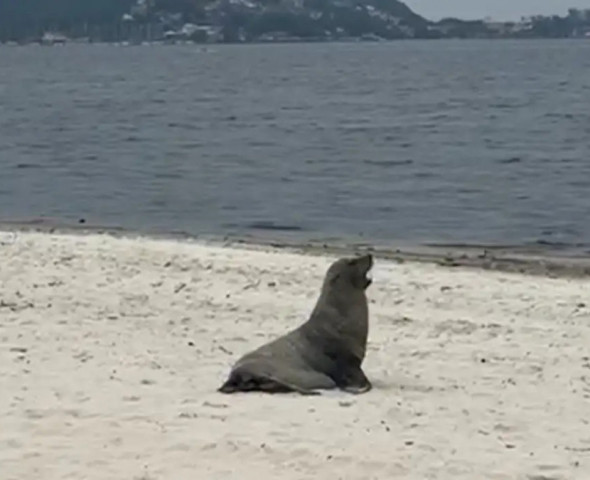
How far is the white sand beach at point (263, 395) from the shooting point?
8.27 metres

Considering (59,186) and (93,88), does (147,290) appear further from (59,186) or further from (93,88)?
(93,88)

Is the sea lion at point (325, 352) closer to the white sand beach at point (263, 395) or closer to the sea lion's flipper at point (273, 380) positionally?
the sea lion's flipper at point (273, 380)

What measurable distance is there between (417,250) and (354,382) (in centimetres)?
1120

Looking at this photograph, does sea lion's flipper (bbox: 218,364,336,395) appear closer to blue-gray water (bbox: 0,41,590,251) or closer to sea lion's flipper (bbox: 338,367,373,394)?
sea lion's flipper (bbox: 338,367,373,394)

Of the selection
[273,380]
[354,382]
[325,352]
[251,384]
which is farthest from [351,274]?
[251,384]

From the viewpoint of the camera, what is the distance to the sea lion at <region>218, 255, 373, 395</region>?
9961mm

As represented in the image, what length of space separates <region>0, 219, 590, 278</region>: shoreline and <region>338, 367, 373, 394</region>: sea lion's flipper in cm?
783

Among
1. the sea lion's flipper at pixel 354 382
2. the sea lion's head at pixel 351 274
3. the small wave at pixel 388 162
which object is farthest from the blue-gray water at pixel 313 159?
the sea lion's flipper at pixel 354 382

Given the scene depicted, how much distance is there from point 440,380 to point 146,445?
281cm

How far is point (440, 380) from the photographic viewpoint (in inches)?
418

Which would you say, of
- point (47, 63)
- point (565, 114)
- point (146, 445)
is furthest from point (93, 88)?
point (146, 445)

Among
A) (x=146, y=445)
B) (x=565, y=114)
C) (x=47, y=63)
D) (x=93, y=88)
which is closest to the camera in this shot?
(x=146, y=445)

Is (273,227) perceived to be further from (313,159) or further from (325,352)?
(313,159)

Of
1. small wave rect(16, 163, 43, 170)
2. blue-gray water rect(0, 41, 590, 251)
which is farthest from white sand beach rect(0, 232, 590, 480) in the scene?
small wave rect(16, 163, 43, 170)
